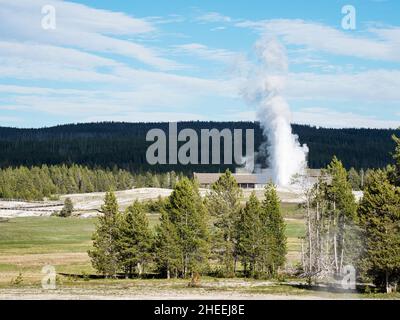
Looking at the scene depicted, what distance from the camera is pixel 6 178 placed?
172 meters

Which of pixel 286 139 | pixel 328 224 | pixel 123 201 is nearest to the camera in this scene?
pixel 328 224

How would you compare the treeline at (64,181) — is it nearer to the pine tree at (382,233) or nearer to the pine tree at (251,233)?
the pine tree at (251,233)

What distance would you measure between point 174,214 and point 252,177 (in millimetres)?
101428

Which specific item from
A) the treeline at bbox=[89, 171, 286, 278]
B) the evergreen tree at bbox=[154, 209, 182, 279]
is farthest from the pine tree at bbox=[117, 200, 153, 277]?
the evergreen tree at bbox=[154, 209, 182, 279]

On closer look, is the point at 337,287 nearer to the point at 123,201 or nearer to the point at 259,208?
the point at 259,208

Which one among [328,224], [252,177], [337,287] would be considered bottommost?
[337,287]

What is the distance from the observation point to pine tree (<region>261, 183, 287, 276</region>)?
59612 mm

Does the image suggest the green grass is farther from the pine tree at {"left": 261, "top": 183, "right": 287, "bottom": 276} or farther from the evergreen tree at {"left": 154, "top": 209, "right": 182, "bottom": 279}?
the pine tree at {"left": 261, "top": 183, "right": 287, "bottom": 276}

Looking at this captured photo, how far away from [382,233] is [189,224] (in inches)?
735

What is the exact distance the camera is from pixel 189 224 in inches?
2308

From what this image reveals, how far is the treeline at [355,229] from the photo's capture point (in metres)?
45.5

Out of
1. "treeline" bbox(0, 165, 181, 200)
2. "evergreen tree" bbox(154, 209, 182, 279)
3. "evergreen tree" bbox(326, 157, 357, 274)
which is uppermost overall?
"treeline" bbox(0, 165, 181, 200)

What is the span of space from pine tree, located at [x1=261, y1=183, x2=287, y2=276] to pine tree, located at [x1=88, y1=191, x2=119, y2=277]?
13.0 m
